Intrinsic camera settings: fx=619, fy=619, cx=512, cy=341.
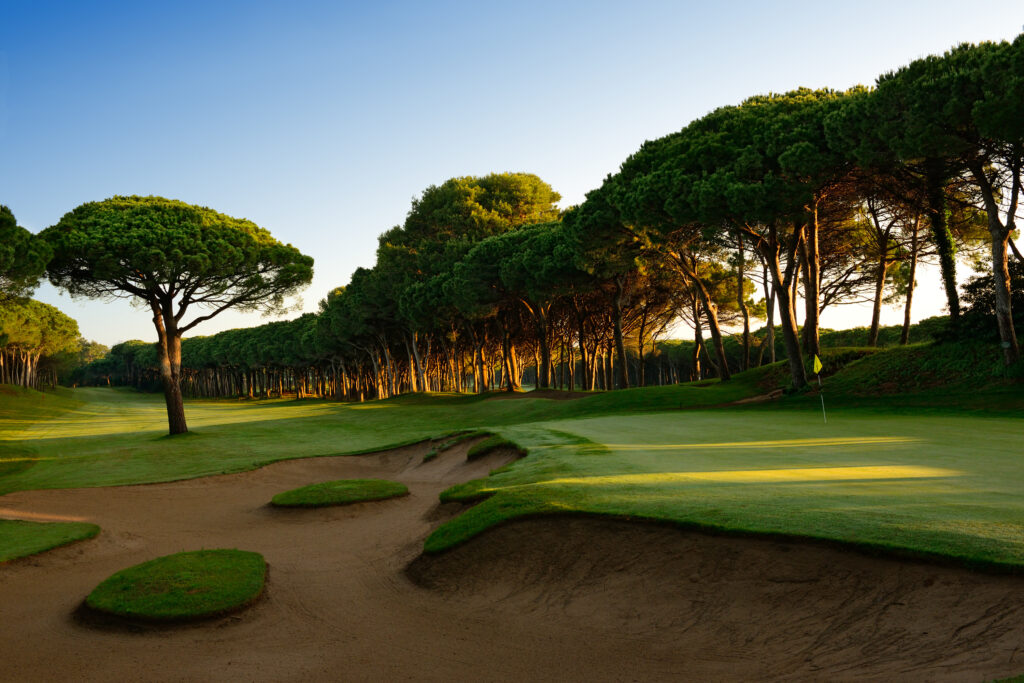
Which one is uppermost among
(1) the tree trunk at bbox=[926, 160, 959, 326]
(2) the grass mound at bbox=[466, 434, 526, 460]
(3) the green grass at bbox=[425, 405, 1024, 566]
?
(1) the tree trunk at bbox=[926, 160, 959, 326]

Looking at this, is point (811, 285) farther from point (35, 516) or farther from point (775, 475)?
point (35, 516)

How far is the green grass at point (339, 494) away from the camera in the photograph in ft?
53.1

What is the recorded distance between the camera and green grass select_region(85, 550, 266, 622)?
8.37 m

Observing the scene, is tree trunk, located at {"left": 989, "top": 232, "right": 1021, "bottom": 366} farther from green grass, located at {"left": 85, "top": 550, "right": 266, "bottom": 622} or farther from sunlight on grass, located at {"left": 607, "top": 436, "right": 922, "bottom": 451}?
green grass, located at {"left": 85, "top": 550, "right": 266, "bottom": 622}

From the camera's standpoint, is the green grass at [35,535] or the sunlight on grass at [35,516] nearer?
the green grass at [35,535]

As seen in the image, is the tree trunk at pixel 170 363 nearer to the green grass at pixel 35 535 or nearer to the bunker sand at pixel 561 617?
the green grass at pixel 35 535

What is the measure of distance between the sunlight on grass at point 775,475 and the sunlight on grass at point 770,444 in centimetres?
398

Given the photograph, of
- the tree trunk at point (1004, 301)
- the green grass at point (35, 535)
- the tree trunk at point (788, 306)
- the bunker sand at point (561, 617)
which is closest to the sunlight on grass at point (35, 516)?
the green grass at point (35, 535)

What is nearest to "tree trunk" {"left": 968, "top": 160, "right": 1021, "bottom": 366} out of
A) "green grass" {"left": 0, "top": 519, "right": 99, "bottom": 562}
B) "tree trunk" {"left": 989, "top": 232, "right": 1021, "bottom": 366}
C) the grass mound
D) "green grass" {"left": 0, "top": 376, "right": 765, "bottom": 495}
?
"tree trunk" {"left": 989, "top": 232, "right": 1021, "bottom": 366}

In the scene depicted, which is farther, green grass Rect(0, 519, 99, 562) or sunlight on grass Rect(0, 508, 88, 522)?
sunlight on grass Rect(0, 508, 88, 522)

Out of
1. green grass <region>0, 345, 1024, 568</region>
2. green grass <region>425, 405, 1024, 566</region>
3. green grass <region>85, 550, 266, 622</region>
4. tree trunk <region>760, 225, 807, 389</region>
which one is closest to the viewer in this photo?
green grass <region>425, 405, 1024, 566</region>

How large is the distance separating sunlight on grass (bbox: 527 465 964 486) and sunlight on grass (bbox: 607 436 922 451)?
398cm

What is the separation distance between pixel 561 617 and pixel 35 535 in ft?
36.1

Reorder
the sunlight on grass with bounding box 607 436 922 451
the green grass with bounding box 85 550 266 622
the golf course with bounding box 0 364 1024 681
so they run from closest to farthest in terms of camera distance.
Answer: the golf course with bounding box 0 364 1024 681, the green grass with bounding box 85 550 266 622, the sunlight on grass with bounding box 607 436 922 451
